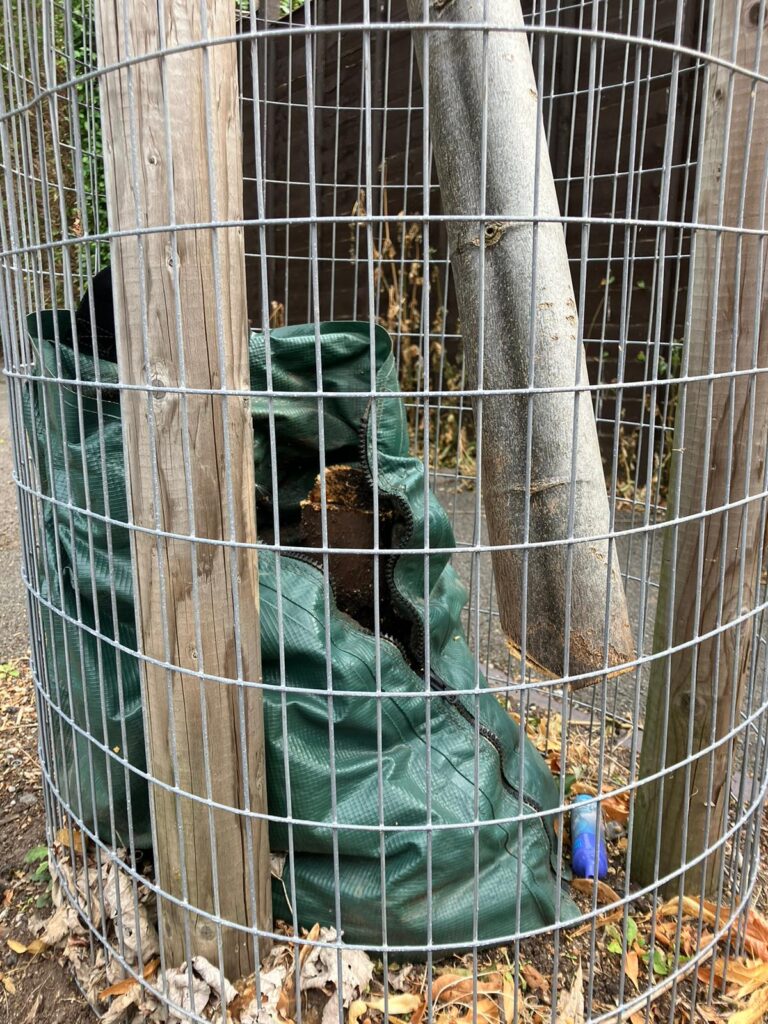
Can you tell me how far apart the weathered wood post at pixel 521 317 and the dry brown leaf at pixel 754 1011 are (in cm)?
78

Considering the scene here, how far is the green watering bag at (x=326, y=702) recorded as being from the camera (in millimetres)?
1662

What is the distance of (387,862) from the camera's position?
166 centimetres

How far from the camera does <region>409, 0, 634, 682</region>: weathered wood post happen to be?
1692 mm

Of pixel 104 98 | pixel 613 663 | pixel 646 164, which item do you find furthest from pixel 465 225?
pixel 646 164

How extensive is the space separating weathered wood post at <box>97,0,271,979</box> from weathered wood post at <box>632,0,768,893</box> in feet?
2.77

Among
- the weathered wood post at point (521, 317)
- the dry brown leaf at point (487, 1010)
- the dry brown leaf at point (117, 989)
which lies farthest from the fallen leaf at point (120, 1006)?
the weathered wood post at point (521, 317)

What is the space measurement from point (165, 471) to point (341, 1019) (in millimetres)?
1060

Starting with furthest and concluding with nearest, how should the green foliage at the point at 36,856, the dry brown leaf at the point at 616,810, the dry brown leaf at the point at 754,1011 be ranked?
the dry brown leaf at the point at 616,810 → the green foliage at the point at 36,856 → the dry brown leaf at the point at 754,1011

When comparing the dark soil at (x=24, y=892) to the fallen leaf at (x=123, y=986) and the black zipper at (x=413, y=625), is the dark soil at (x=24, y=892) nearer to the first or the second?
the fallen leaf at (x=123, y=986)

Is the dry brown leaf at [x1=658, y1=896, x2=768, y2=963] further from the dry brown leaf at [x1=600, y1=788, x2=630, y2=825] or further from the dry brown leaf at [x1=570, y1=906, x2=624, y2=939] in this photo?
the dry brown leaf at [x1=600, y1=788, x2=630, y2=825]

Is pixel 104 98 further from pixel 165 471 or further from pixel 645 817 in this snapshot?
pixel 645 817

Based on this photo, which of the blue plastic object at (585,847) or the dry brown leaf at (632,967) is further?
the blue plastic object at (585,847)

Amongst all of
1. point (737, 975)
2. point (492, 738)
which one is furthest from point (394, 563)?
point (737, 975)

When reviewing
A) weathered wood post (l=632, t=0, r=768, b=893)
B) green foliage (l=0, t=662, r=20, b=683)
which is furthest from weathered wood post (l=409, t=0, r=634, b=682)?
green foliage (l=0, t=662, r=20, b=683)
